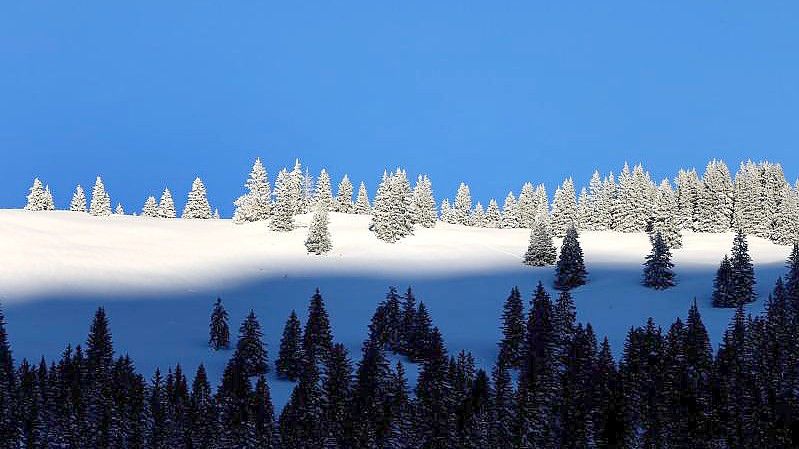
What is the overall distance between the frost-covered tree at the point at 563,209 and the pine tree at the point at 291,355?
71860mm

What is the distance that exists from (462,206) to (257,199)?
5077 cm

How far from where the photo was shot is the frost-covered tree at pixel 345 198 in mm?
175750

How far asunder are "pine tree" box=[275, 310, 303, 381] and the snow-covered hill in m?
1.33

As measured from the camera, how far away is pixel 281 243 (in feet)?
446

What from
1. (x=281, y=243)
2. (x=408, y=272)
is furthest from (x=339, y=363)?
(x=281, y=243)

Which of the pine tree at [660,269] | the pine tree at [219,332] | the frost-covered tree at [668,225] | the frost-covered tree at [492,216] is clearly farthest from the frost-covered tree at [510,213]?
Result: the pine tree at [219,332]

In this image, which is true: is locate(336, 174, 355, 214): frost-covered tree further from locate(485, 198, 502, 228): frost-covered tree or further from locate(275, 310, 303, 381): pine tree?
locate(275, 310, 303, 381): pine tree

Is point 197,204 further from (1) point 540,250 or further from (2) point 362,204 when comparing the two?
(1) point 540,250

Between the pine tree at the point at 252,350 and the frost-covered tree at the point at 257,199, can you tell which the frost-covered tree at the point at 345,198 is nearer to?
the frost-covered tree at the point at 257,199

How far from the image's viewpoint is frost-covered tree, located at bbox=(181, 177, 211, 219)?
568ft

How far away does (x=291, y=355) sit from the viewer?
262ft

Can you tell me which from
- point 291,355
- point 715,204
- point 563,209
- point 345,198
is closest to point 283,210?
point 345,198

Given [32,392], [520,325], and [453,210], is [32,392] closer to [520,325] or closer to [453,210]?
[520,325]

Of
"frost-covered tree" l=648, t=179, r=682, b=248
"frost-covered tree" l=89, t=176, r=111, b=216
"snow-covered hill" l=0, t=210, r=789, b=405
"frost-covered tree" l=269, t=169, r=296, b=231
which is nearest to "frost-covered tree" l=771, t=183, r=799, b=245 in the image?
"snow-covered hill" l=0, t=210, r=789, b=405
